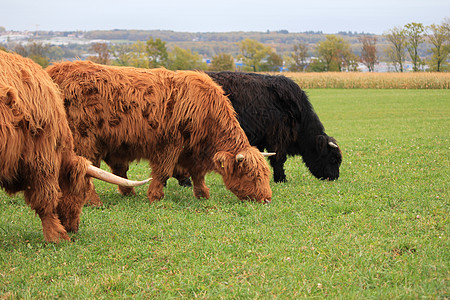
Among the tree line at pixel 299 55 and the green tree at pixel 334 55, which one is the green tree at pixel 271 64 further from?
the green tree at pixel 334 55

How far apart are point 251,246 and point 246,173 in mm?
2202

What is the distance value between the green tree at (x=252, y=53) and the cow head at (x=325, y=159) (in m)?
67.9

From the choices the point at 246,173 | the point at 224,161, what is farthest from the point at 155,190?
the point at 246,173

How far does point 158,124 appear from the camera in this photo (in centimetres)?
759

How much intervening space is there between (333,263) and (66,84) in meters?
4.81

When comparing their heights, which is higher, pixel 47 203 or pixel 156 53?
pixel 156 53

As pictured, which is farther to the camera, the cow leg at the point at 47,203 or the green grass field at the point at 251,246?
the cow leg at the point at 47,203

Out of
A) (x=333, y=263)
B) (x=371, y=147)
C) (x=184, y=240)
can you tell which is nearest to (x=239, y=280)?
(x=333, y=263)

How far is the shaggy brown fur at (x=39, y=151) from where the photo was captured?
192 inches

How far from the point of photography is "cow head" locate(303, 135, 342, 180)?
972cm

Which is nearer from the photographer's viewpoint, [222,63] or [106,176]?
[106,176]

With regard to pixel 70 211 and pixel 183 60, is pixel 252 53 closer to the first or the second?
pixel 183 60

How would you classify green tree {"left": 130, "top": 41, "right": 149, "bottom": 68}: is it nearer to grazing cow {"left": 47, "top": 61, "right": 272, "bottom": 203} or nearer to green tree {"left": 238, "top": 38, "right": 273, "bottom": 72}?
green tree {"left": 238, "top": 38, "right": 273, "bottom": 72}

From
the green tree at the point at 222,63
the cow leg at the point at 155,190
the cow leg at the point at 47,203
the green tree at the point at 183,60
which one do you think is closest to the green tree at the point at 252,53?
the green tree at the point at 183,60
